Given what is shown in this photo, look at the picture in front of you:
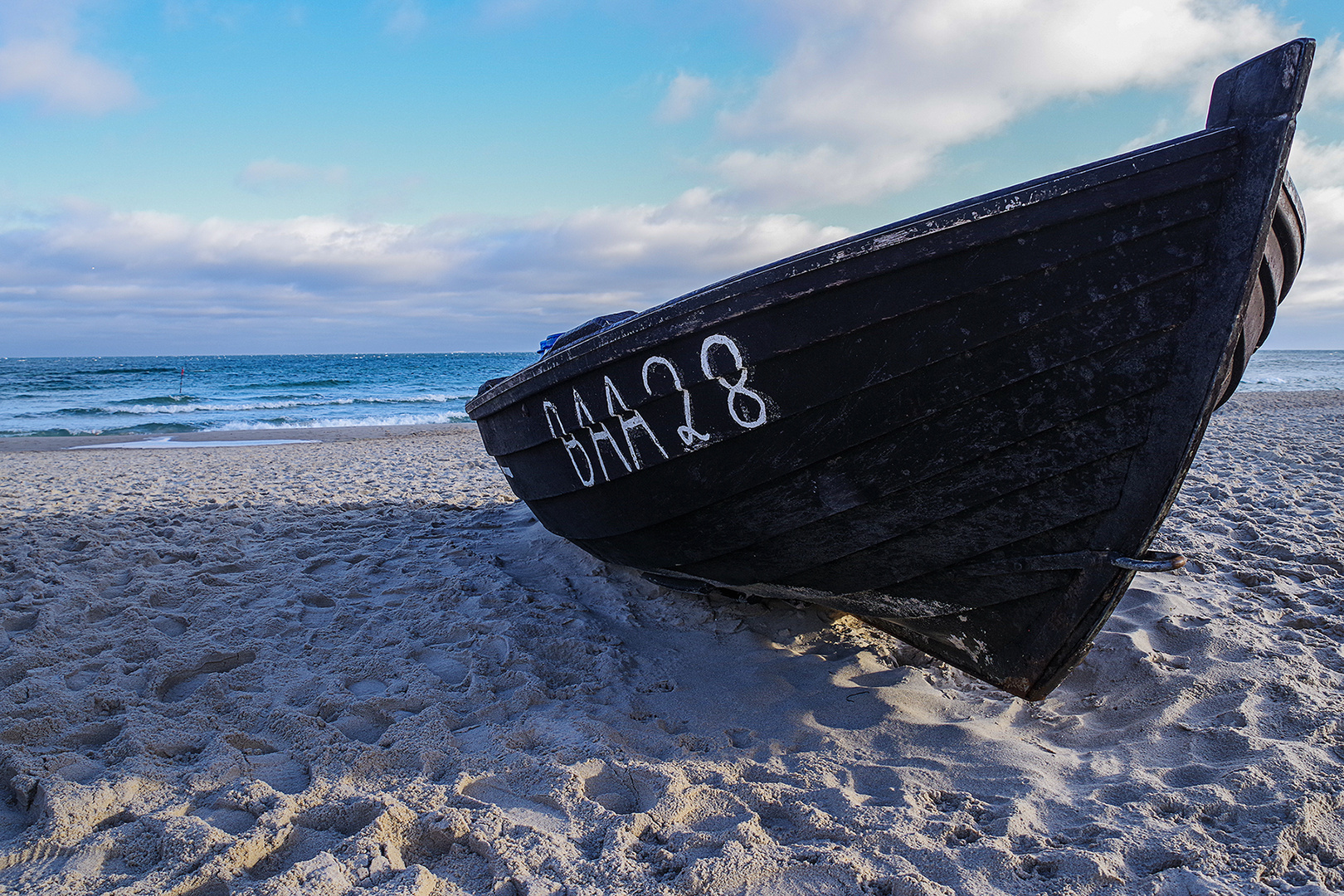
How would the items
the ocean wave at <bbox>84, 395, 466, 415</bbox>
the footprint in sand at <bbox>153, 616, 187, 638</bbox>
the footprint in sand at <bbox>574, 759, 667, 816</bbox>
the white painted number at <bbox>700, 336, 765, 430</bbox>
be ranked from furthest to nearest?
1. the ocean wave at <bbox>84, 395, 466, 415</bbox>
2. the footprint in sand at <bbox>153, 616, 187, 638</bbox>
3. the white painted number at <bbox>700, 336, 765, 430</bbox>
4. the footprint in sand at <bbox>574, 759, 667, 816</bbox>

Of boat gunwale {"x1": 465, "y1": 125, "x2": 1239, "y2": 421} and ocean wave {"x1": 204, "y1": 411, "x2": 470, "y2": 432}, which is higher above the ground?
boat gunwale {"x1": 465, "y1": 125, "x2": 1239, "y2": 421}

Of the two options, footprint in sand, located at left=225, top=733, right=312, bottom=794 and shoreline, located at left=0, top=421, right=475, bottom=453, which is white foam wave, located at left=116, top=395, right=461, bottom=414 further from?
footprint in sand, located at left=225, top=733, right=312, bottom=794

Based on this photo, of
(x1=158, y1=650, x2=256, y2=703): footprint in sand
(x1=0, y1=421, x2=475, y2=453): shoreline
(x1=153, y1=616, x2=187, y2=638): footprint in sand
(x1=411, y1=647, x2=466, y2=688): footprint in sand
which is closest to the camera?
(x1=158, y1=650, x2=256, y2=703): footprint in sand

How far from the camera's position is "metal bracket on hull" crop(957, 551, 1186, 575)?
2104 mm

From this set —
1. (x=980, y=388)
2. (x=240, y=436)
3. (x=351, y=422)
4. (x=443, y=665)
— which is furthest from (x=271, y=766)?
(x=351, y=422)

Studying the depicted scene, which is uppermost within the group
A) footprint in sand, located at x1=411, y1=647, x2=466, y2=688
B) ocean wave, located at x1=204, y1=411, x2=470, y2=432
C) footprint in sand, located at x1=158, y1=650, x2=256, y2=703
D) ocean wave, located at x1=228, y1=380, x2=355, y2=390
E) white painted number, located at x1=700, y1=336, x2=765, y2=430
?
white painted number, located at x1=700, y1=336, x2=765, y2=430

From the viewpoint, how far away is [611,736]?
2.40 meters

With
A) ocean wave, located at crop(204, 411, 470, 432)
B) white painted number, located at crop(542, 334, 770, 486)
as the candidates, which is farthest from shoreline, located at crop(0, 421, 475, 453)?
white painted number, located at crop(542, 334, 770, 486)

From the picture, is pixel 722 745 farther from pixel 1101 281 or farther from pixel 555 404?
pixel 1101 281

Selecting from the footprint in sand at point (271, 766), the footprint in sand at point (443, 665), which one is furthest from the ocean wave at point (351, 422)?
the footprint in sand at point (271, 766)

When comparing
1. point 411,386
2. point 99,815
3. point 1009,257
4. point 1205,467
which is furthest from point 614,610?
point 411,386

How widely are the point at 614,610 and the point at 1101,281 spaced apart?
8.03ft

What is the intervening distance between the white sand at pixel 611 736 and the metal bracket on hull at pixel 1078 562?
0.57 metres

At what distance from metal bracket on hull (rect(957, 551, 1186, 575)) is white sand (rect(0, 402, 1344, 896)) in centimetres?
57
